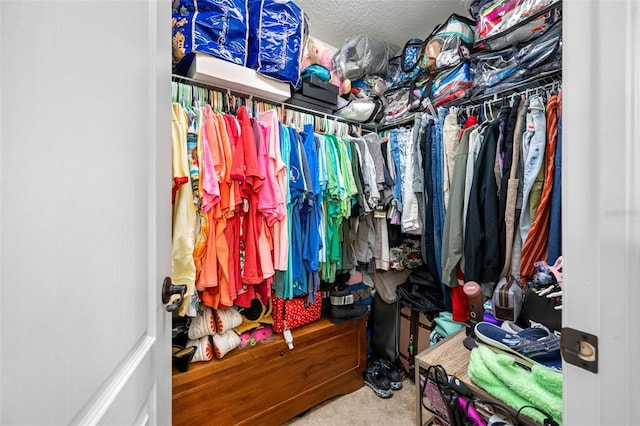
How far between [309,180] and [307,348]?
3.36 feet

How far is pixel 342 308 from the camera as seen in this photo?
1.68 m

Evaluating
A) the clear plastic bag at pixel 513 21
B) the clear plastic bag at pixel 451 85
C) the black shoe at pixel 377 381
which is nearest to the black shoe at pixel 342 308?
the black shoe at pixel 377 381

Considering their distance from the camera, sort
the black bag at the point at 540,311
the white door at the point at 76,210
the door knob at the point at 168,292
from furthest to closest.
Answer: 1. the black bag at the point at 540,311
2. the door knob at the point at 168,292
3. the white door at the point at 76,210

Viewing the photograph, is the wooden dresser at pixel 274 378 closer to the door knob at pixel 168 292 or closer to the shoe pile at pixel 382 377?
the shoe pile at pixel 382 377

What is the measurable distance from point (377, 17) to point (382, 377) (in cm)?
261

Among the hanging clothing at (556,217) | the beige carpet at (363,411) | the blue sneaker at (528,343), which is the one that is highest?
the hanging clothing at (556,217)

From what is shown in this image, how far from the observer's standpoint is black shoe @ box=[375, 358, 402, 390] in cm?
177

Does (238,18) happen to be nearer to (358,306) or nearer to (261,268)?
(261,268)

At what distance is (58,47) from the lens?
0.95 feet

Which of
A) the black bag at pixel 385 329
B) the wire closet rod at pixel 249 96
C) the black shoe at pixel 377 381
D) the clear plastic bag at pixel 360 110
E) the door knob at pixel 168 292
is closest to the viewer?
the door knob at pixel 168 292

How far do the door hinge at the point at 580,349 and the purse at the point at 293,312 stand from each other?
1.28 m

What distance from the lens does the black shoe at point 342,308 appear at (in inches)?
65.4

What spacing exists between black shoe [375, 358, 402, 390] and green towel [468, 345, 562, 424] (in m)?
1.12

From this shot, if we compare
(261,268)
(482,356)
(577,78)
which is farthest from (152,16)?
(482,356)
